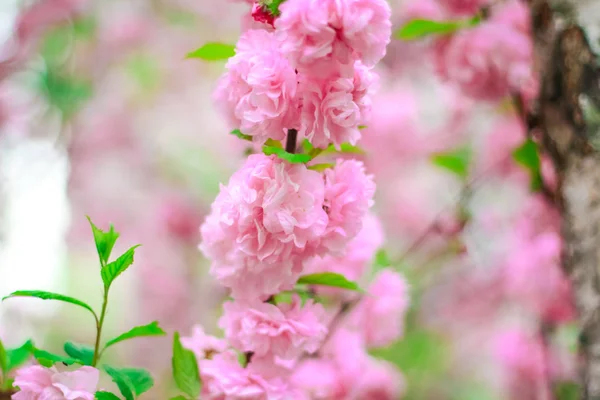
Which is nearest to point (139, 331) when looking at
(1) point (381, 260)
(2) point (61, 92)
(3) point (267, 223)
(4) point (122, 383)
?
(4) point (122, 383)

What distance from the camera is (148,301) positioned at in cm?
172

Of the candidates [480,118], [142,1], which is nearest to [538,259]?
[480,118]

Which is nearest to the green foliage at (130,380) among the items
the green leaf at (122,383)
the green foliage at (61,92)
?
the green leaf at (122,383)

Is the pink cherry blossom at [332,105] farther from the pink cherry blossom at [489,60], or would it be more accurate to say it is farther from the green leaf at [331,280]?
the pink cherry blossom at [489,60]

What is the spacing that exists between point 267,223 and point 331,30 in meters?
0.14

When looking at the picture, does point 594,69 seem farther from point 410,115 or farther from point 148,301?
point 148,301

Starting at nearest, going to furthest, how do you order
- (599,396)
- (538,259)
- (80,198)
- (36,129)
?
(599,396) → (538,259) → (36,129) → (80,198)

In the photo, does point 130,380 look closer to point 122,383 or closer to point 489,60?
point 122,383

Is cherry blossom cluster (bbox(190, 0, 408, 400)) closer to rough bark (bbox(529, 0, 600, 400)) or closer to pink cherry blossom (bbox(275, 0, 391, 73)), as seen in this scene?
pink cherry blossom (bbox(275, 0, 391, 73))

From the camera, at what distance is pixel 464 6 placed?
86cm

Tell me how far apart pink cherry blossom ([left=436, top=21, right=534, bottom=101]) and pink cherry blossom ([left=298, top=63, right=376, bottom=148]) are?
43 cm

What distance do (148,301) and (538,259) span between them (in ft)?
3.75

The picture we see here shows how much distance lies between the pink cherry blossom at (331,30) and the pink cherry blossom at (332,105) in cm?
2

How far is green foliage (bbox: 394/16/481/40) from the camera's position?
2.60 feet
